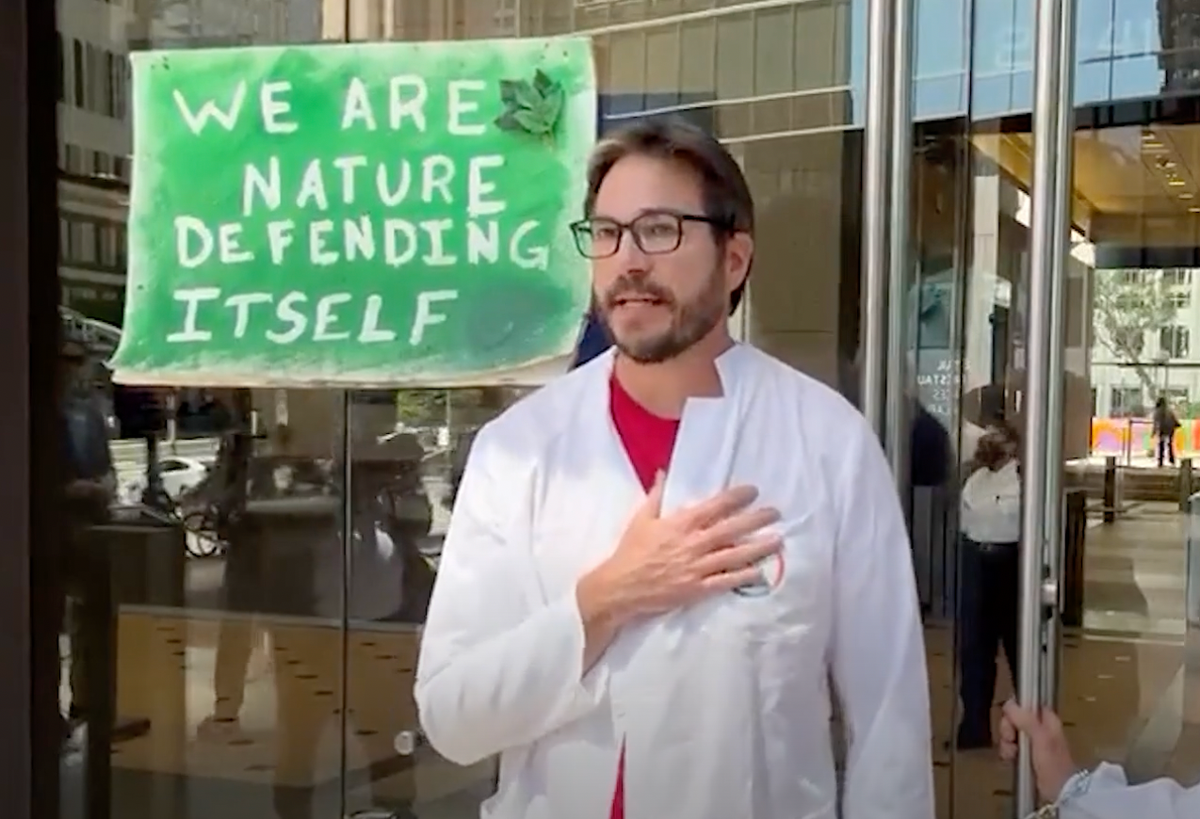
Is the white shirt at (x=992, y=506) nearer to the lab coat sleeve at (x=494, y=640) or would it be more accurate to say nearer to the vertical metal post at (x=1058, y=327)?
the vertical metal post at (x=1058, y=327)

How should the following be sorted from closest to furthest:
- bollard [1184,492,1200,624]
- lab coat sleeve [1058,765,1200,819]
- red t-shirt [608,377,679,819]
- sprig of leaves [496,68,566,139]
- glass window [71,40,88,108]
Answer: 1. lab coat sleeve [1058,765,1200,819]
2. red t-shirt [608,377,679,819]
3. sprig of leaves [496,68,566,139]
4. bollard [1184,492,1200,624]
5. glass window [71,40,88,108]

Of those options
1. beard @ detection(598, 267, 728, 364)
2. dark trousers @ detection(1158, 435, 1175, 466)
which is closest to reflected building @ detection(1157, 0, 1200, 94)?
dark trousers @ detection(1158, 435, 1175, 466)

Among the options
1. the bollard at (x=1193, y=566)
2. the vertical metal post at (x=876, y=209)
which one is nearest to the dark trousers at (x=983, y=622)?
the vertical metal post at (x=876, y=209)

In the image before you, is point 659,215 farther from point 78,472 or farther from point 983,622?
point 78,472

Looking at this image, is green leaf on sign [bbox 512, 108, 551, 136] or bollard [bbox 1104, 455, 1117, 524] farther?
green leaf on sign [bbox 512, 108, 551, 136]

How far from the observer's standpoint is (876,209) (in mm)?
2668

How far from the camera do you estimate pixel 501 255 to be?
112 inches

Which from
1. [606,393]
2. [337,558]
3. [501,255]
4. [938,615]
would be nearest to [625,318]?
[606,393]

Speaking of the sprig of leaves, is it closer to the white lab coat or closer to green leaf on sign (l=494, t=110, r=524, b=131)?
green leaf on sign (l=494, t=110, r=524, b=131)

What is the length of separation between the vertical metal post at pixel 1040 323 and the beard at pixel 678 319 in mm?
499

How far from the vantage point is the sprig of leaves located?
9.20 feet

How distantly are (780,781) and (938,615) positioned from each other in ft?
1.25

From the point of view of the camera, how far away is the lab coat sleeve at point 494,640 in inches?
100

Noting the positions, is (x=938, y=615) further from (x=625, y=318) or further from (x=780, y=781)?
(x=625, y=318)
